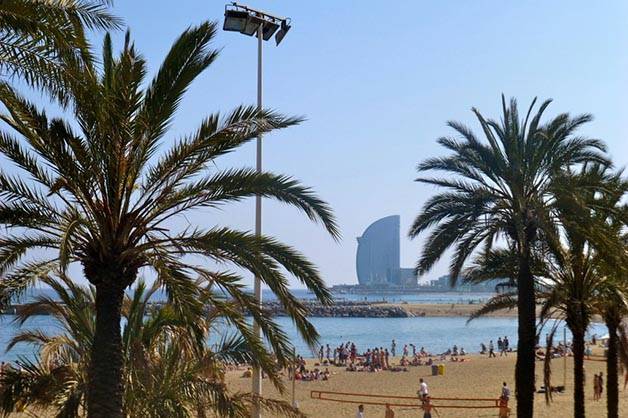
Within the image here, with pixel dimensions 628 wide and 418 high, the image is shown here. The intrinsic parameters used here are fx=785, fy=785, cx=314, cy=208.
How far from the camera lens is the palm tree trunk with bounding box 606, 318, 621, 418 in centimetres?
1670

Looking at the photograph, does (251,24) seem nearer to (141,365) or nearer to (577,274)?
(141,365)

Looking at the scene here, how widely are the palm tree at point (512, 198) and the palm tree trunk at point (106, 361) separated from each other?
23.5ft

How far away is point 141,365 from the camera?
10.0 meters

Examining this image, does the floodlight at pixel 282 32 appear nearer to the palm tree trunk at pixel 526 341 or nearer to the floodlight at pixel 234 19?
the floodlight at pixel 234 19

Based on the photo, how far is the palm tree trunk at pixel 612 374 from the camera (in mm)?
16703

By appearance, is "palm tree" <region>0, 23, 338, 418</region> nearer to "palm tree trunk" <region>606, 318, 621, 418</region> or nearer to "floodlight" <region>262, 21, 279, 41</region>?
"floodlight" <region>262, 21, 279, 41</region>

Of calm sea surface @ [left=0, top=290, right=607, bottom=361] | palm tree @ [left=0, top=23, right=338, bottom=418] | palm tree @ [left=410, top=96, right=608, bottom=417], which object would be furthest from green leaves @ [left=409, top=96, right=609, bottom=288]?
calm sea surface @ [left=0, top=290, right=607, bottom=361]

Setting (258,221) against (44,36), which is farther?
(258,221)

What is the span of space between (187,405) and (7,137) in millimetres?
3929

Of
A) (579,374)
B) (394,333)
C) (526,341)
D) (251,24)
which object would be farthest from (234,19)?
(394,333)

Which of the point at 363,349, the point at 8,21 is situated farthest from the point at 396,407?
the point at 363,349

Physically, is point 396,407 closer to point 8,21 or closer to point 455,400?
point 455,400

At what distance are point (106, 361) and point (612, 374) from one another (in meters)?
12.6

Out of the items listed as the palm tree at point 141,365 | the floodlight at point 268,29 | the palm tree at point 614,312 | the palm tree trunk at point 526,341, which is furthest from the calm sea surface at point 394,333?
the palm tree at point 141,365
